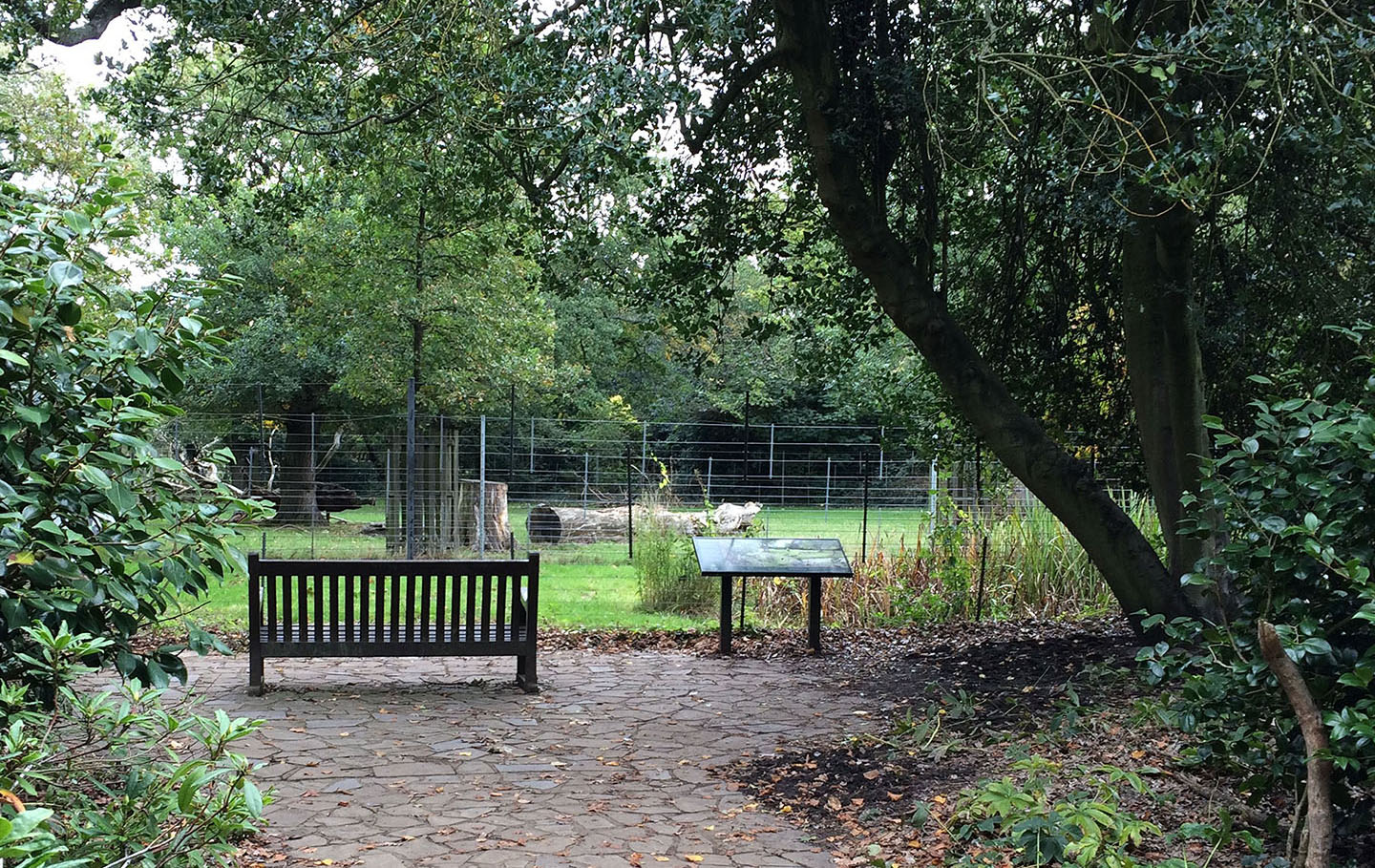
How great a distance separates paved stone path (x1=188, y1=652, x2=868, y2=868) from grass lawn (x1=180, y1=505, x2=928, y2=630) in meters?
1.09

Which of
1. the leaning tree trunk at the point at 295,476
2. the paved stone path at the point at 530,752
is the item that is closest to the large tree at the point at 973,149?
the paved stone path at the point at 530,752

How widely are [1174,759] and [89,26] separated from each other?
10261 millimetres

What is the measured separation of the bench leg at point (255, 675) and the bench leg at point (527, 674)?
1652 mm

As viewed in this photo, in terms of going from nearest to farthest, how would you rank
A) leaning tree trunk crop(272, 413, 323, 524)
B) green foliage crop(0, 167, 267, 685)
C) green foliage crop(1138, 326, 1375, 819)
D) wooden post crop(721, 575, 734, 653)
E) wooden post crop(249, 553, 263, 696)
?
1. green foliage crop(0, 167, 267, 685)
2. green foliage crop(1138, 326, 1375, 819)
3. wooden post crop(249, 553, 263, 696)
4. wooden post crop(721, 575, 734, 653)
5. leaning tree trunk crop(272, 413, 323, 524)

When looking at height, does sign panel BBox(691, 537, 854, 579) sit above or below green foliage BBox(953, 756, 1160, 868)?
above

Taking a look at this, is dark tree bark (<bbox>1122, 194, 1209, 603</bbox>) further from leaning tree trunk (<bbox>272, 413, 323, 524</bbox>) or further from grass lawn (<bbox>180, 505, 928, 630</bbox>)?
leaning tree trunk (<bbox>272, 413, 323, 524</bbox>)

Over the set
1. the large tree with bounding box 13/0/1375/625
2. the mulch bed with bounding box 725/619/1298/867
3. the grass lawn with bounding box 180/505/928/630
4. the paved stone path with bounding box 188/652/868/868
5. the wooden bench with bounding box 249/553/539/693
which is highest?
the large tree with bounding box 13/0/1375/625

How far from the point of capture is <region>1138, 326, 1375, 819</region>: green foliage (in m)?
3.08

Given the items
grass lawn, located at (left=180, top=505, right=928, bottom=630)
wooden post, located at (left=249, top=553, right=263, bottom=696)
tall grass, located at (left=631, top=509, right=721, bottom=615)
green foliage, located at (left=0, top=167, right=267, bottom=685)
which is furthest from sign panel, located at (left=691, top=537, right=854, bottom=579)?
green foliage, located at (left=0, top=167, right=267, bottom=685)

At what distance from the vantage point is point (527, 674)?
23.7 ft

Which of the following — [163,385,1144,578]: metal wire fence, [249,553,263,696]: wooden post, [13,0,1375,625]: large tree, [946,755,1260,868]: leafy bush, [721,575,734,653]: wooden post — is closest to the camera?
[946,755,1260,868]: leafy bush

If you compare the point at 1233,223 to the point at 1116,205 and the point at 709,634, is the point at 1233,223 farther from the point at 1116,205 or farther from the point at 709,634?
the point at 709,634

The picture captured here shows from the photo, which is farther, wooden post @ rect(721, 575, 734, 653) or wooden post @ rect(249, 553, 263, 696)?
wooden post @ rect(721, 575, 734, 653)

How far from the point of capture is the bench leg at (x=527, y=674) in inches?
283
